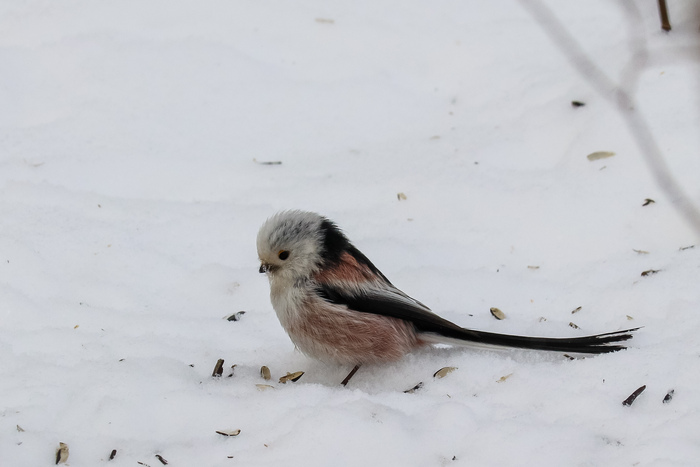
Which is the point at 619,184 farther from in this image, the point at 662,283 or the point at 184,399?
the point at 184,399

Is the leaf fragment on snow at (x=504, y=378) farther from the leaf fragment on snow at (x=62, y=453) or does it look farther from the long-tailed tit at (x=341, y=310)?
the leaf fragment on snow at (x=62, y=453)

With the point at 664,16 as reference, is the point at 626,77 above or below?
below

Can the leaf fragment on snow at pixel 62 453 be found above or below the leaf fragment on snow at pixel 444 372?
below

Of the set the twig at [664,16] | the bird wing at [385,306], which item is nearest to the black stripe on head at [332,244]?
the bird wing at [385,306]

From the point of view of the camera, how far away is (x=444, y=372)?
2.98 meters

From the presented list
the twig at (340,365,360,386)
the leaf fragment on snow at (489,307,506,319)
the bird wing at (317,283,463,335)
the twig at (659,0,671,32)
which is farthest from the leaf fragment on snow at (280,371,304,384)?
the twig at (659,0,671,32)

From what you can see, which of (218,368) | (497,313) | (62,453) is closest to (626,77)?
(497,313)

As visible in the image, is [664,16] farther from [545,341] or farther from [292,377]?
[292,377]

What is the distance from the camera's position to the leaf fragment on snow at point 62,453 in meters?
2.52

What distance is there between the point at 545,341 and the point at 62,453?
186cm

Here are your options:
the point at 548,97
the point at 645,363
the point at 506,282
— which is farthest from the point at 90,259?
the point at 548,97

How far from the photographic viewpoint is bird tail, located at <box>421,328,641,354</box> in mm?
2939

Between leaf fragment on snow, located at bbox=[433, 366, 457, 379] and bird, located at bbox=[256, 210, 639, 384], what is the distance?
0.12 meters

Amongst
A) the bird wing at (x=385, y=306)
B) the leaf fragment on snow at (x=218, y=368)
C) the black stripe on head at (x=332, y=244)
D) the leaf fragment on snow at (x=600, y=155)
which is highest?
the leaf fragment on snow at (x=600, y=155)
